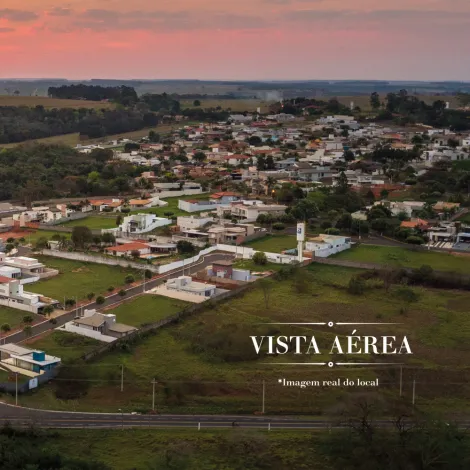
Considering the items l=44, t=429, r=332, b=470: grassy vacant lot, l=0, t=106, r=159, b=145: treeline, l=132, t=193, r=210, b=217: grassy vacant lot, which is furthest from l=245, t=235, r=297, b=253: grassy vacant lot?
l=0, t=106, r=159, b=145: treeline

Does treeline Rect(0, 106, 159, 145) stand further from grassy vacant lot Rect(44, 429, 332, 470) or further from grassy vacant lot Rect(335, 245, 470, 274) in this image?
grassy vacant lot Rect(44, 429, 332, 470)

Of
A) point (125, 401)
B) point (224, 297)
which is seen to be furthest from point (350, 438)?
point (224, 297)

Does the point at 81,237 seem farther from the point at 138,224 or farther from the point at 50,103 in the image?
the point at 50,103

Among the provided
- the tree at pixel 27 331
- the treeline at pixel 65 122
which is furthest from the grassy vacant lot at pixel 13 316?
the treeline at pixel 65 122

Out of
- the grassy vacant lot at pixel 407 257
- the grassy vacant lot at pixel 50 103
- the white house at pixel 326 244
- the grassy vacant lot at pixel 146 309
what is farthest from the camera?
the grassy vacant lot at pixel 50 103

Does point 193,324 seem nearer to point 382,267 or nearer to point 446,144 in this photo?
point 382,267

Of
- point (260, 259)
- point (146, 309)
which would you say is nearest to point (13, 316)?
point (146, 309)

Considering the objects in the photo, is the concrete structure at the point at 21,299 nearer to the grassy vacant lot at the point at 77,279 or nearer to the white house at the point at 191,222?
the grassy vacant lot at the point at 77,279
